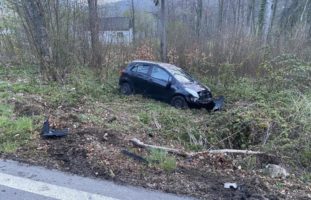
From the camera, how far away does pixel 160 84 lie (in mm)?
11531

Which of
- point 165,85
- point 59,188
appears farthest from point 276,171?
point 165,85

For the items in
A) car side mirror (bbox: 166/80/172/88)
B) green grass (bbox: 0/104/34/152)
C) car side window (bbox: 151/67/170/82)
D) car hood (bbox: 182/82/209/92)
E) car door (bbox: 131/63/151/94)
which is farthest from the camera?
car door (bbox: 131/63/151/94)

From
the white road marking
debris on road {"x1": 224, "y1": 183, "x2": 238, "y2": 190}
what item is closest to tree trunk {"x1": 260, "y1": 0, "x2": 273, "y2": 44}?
debris on road {"x1": 224, "y1": 183, "x2": 238, "y2": 190}

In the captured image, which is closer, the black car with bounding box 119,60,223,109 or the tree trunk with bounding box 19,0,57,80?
the tree trunk with bounding box 19,0,57,80

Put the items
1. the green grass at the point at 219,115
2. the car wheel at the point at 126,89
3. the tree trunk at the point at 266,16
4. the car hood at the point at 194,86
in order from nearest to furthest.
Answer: the green grass at the point at 219,115 → the car hood at the point at 194,86 → the car wheel at the point at 126,89 → the tree trunk at the point at 266,16

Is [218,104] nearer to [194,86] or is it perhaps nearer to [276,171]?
[194,86]

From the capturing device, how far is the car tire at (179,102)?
10.9m

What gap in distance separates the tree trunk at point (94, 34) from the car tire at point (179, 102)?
4.98 metres

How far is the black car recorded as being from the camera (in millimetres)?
10898

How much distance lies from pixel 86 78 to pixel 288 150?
9.25 metres

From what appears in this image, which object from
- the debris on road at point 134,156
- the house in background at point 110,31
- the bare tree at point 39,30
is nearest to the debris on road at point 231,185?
the debris on road at point 134,156

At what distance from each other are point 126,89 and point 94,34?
137 inches

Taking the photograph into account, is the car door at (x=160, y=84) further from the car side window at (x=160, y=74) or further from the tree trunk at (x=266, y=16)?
the tree trunk at (x=266, y=16)

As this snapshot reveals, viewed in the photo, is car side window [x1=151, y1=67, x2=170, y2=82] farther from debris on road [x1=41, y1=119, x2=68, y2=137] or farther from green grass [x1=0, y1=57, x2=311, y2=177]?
debris on road [x1=41, y1=119, x2=68, y2=137]
